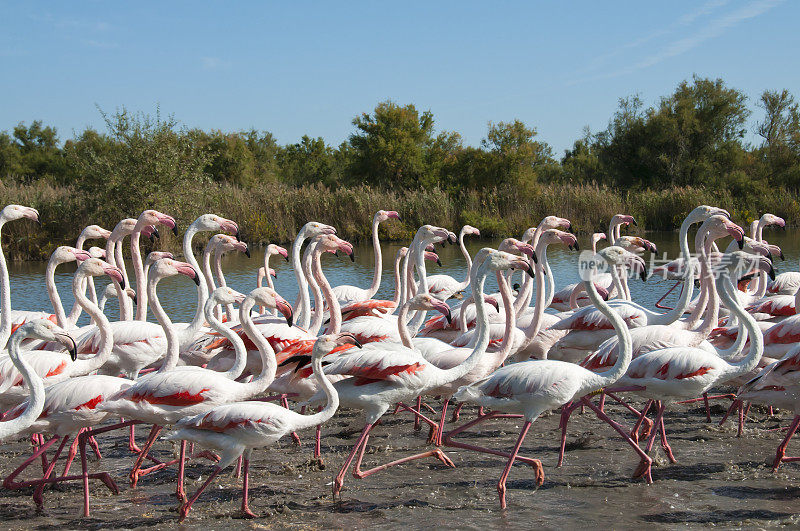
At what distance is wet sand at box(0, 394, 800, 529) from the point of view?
4.24m

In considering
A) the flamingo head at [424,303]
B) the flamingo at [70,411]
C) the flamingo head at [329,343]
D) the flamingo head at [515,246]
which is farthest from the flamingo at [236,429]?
the flamingo head at [515,246]

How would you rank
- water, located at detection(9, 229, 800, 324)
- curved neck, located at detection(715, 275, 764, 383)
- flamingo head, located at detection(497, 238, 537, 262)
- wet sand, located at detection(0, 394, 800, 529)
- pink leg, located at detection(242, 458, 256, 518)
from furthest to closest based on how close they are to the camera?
water, located at detection(9, 229, 800, 324)
flamingo head, located at detection(497, 238, 537, 262)
curved neck, located at detection(715, 275, 764, 383)
pink leg, located at detection(242, 458, 256, 518)
wet sand, located at detection(0, 394, 800, 529)

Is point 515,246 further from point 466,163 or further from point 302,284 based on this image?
point 466,163

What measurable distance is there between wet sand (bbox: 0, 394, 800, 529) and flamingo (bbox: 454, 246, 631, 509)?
0.99ft

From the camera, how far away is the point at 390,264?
59.4 feet

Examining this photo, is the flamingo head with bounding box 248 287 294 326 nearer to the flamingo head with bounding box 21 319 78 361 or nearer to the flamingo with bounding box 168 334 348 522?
the flamingo with bounding box 168 334 348 522

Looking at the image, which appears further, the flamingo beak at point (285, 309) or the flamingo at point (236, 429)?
the flamingo beak at point (285, 309)

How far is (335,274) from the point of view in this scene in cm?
1599

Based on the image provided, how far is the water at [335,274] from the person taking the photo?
39.4 ft

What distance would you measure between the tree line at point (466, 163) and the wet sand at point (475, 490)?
15.3m

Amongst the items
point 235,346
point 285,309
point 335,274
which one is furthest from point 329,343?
point 335,274

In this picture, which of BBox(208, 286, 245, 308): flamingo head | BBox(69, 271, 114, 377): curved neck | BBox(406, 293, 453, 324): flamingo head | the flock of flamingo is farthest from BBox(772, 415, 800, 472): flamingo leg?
BBox(69, 271, 114, 377): curved neck

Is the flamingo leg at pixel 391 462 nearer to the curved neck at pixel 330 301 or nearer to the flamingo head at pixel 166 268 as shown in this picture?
the curved neck at pixel 330 301

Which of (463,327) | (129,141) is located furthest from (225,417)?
(129,141)
